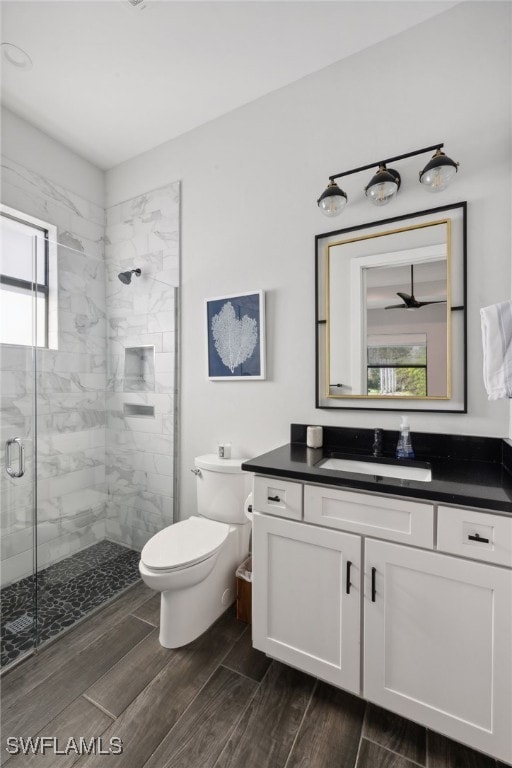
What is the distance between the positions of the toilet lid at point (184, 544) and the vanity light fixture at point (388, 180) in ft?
5.59

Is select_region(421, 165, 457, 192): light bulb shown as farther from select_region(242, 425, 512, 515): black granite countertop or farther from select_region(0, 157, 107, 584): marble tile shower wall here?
select_region(0, 157, 107, 584): marble tile shower wall

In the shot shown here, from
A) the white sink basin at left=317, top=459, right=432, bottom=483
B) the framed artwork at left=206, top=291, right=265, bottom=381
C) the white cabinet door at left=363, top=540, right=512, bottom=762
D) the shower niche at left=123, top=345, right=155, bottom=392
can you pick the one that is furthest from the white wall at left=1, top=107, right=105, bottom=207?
the white cabinet door at left=363, top=540, right=512, bottom=762

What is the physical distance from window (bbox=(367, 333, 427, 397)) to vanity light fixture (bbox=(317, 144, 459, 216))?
2.06 feet

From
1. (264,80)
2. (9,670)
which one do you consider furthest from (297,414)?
(264,80)

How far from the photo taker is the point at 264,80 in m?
1.87

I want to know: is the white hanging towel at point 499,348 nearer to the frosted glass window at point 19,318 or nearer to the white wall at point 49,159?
the frosted glass window at point 19,318

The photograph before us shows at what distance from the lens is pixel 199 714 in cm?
124

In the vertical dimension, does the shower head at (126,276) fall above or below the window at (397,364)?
above

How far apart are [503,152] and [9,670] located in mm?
3029

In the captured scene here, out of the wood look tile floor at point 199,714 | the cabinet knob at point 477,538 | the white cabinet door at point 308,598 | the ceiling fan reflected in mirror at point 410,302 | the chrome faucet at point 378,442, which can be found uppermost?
the ceiling fan reflected in mirror at point 410,302

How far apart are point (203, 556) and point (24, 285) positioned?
1760mm

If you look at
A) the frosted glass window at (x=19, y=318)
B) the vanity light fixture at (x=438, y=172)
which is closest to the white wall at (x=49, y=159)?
the frosted glass window at (x=19, y=318)

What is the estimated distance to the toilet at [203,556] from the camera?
4.94 ft

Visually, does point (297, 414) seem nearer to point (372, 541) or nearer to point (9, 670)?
point (372, 541)
